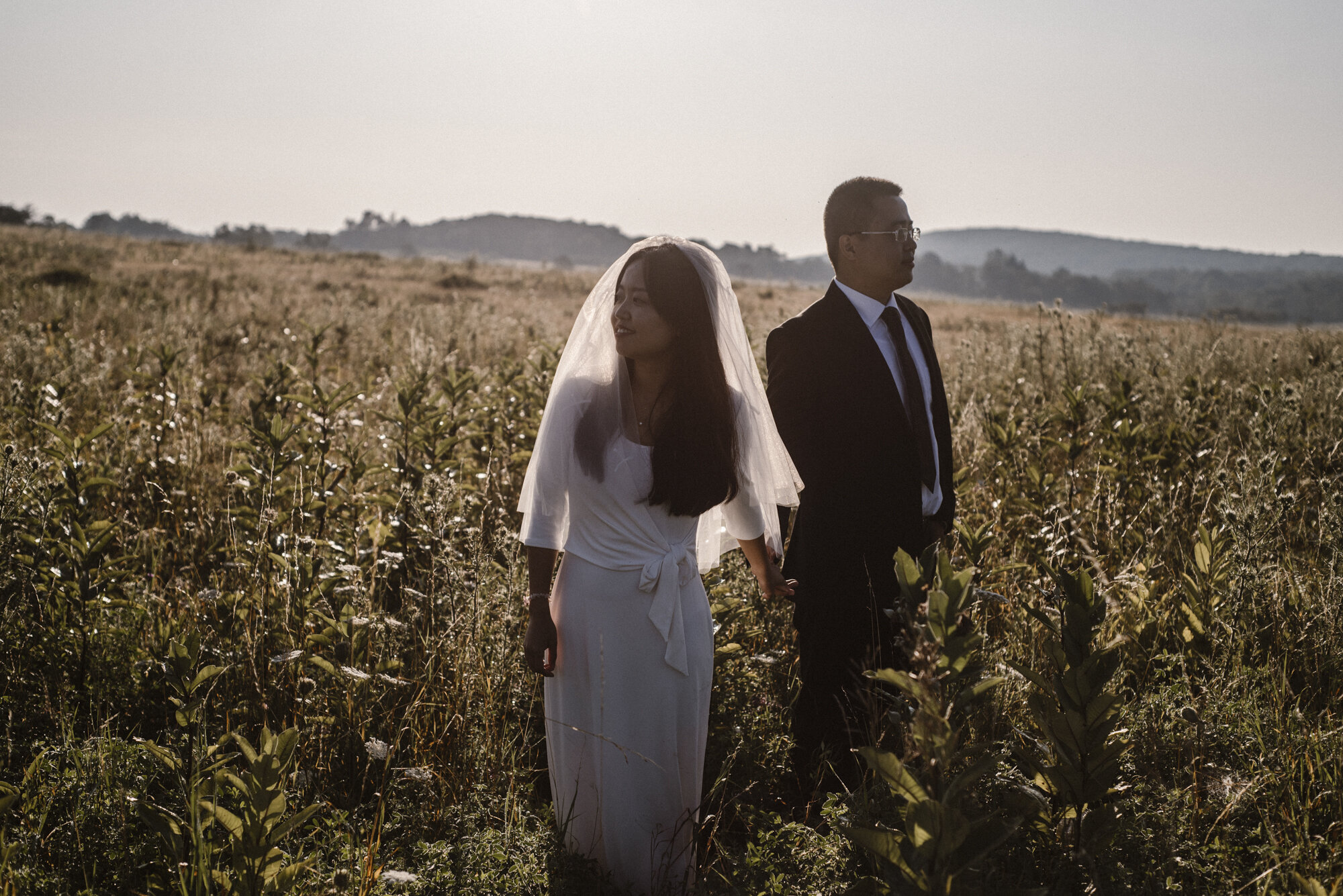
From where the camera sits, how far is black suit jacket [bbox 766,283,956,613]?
9.95 ft

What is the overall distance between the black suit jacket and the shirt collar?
0.02m

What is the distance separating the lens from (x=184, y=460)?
187 inches

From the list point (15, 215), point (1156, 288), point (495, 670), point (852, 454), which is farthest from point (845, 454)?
point (1156, 288)

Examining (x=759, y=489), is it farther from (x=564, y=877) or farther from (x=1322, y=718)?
(x=1322, y=718)

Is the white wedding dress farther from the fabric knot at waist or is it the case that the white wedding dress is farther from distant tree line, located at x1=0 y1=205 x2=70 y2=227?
distant tree line, located at x1=0 y1=205 x2=70 y2=227

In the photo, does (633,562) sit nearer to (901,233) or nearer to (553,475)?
(553,475)

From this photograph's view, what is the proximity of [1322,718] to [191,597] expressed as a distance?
4548 millimetres

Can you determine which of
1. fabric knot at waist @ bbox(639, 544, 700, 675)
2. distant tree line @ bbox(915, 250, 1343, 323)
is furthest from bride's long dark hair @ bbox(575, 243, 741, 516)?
distant tree line @ bbox(915, 250, 1343, 323)

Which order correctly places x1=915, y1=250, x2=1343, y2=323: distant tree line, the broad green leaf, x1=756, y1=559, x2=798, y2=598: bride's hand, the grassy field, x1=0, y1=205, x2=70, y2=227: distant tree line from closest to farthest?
the broad green leaf, the grassy field, x1=756, y1=559, x2=798, y2=598: bride's hand, x1=0, y1=205, x2=70, y2=227: distant tree line, x1=915, y1=250, x2=1343, y2=323: distant tree line

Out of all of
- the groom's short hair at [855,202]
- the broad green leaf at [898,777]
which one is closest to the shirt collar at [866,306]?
the groom's short hair at [855,202]

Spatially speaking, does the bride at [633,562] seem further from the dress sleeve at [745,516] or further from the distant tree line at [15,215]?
the distant tree line at [15,215]

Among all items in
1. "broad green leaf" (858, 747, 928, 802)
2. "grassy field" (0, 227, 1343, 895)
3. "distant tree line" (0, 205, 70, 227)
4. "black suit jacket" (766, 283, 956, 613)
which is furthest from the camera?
"distant tree line" (0, 205, 70, 227)

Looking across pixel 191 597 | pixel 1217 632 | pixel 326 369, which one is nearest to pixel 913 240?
pixel 1217 632

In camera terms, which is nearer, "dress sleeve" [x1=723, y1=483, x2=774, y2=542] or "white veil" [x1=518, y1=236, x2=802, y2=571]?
"white veil" [x1=518, y1=236, x2=802, y2=571]
